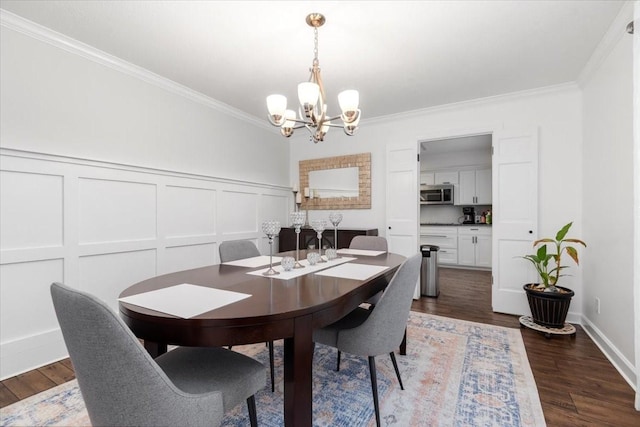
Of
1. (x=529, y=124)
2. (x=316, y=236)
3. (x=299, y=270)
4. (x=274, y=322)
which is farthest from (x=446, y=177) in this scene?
(x=274, y=322)

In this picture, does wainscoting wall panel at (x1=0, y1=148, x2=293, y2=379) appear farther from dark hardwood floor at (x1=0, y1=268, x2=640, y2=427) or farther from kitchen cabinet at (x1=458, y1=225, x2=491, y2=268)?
kitchen cabinet at (x1=458, y1=225, x2=491, y2=268)

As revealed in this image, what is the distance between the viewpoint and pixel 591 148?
278 cm

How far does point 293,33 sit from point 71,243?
7.64ft

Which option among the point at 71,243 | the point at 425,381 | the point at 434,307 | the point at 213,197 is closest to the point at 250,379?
the point at 425,381

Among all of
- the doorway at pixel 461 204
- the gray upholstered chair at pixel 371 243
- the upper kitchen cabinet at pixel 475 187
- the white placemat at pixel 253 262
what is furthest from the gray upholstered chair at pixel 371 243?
the upper kitchen cabinet at pixel 475 187

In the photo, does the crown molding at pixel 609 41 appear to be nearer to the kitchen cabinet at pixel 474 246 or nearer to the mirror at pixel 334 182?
the mirror at pixel 334 182

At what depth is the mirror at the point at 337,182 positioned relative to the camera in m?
4.32

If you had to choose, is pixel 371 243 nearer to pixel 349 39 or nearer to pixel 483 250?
pixel 349 39

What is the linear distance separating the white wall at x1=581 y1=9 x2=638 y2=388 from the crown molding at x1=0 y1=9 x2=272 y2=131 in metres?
3.67

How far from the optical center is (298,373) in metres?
1.13

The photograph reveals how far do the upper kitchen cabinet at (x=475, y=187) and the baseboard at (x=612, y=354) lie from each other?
11.2 ft

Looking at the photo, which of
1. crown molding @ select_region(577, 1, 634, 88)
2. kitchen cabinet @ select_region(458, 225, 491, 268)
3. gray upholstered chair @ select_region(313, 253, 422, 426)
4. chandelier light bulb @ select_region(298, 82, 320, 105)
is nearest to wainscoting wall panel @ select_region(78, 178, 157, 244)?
chandelier light bulb @ select_region(298, 82, 320, 105)

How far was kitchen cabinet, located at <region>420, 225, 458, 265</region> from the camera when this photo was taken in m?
5.93

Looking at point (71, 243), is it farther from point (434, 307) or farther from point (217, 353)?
point (434, 307)
